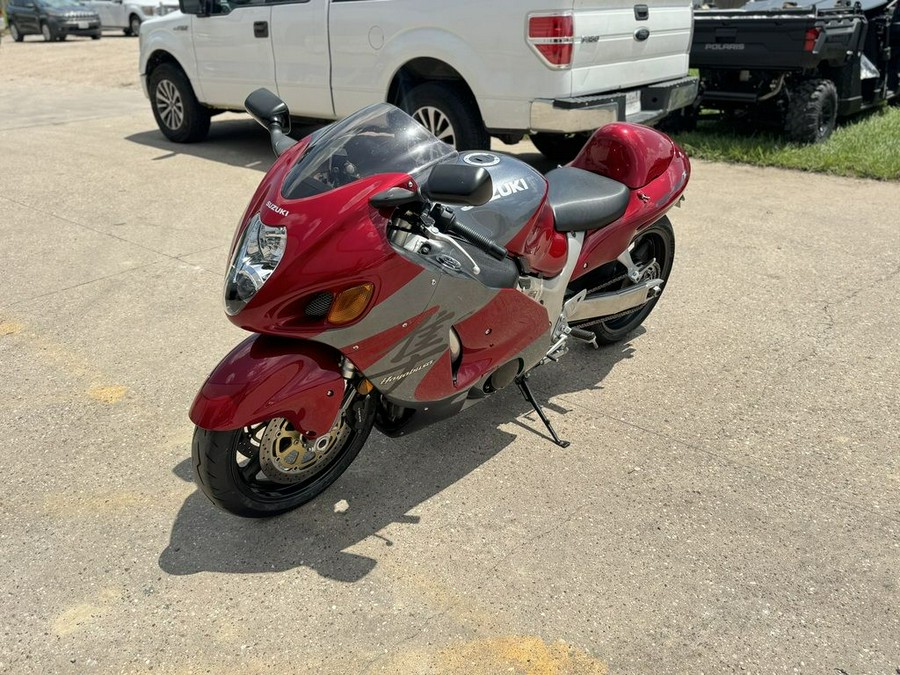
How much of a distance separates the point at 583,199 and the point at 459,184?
Result: 52.9 inches

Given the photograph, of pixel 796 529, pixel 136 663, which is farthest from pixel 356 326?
pixel 796 529

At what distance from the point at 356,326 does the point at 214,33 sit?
6809 mm

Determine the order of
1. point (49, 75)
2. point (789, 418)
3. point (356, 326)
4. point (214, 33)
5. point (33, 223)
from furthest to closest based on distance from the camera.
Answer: point (49, 75) → point (214, 33) → point (33, 223) → point (789, 418) → point (356, 326)

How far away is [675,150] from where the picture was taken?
4133 mm

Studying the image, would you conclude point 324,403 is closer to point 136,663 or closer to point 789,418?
point 136,663

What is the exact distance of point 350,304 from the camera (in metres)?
2.62

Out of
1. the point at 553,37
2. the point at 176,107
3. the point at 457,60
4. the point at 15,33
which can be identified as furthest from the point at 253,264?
the point at 15,33

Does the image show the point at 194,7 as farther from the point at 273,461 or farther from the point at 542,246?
the point at 273,461

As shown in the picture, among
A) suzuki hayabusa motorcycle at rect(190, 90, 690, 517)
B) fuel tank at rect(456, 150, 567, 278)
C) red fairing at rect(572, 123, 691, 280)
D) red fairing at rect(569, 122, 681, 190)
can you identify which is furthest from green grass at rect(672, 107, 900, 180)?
fuel tank at rect(456, 150, 567, 278)

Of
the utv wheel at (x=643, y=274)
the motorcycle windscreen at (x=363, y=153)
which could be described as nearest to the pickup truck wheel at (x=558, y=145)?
the utv wheel at (x=643, y=274)

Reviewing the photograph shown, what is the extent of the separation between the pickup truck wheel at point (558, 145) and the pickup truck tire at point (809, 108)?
2.21 meters

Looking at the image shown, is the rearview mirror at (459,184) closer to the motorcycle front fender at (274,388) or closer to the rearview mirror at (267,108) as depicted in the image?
the motorcycle front fender at (274,388)

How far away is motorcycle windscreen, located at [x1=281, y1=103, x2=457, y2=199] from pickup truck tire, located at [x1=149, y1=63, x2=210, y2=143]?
6806 mm

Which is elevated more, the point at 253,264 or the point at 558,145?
the point at 253,264
